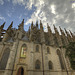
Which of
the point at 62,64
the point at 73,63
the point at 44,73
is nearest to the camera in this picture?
the point at 73,63

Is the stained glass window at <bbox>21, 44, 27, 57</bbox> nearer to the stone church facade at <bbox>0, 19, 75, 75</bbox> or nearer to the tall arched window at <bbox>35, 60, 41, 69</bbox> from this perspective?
the stone church facade at <bbox>0, 19, 75, 75</bbox>

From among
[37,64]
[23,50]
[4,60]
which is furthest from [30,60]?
[4,60]

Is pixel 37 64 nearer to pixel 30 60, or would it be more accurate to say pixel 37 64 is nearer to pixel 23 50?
pixel 30 60

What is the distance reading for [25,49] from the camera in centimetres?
1639

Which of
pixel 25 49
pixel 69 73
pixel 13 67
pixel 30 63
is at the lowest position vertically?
pixel 69 73

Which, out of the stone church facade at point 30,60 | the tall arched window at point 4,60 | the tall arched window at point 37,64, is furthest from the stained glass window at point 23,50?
the tall arched window at point 4,60

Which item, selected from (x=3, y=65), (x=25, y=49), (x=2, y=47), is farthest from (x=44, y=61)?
(x=2, y=47)

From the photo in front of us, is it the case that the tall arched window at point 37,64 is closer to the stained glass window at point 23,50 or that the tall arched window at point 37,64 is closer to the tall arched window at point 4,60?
the stained glass window at point 23,50

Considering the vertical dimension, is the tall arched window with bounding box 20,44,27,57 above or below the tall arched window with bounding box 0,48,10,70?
above

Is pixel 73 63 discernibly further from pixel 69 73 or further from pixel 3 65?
pixel 3 65

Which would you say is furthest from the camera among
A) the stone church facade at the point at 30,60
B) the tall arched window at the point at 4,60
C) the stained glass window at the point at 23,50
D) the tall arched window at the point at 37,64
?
the stained glass window at the point at 23,50

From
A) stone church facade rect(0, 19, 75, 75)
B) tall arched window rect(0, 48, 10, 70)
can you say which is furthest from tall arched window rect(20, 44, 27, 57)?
tall arched window rect(0, 48, 10, 70)

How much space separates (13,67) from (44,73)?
26.8 ft

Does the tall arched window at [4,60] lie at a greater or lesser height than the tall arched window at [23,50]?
lesser
